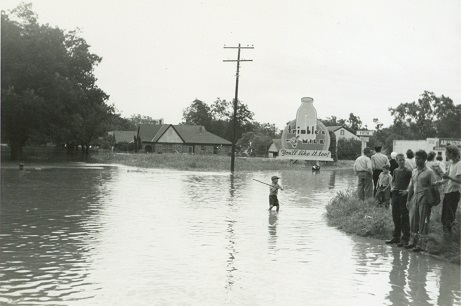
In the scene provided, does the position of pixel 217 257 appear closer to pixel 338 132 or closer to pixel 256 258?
pixel 256 258

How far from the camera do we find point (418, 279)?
9023 mm

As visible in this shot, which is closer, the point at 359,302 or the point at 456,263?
the point at 359,302

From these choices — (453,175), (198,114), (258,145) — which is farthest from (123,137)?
(453,175)

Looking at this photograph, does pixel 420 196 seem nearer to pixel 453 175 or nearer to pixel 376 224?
pixel 453 175

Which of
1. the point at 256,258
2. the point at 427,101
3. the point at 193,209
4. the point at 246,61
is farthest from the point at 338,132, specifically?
the point at 256,258

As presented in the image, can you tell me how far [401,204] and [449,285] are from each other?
346cm

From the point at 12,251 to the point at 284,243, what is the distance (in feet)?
16.9

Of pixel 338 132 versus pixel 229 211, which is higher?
pixel 338 132

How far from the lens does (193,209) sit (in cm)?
1789

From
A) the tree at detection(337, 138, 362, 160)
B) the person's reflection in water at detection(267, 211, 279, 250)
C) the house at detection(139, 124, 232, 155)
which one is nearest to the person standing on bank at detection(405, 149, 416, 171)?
the person's reflection in water at detection(267, 211, 279, 250)

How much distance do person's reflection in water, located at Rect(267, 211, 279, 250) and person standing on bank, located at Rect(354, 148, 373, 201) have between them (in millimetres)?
2524

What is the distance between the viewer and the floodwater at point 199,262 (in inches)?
302

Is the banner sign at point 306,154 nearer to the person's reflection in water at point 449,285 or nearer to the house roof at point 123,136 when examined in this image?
the person's reflection in water at point 449,285

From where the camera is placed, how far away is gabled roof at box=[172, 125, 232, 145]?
108 metres
